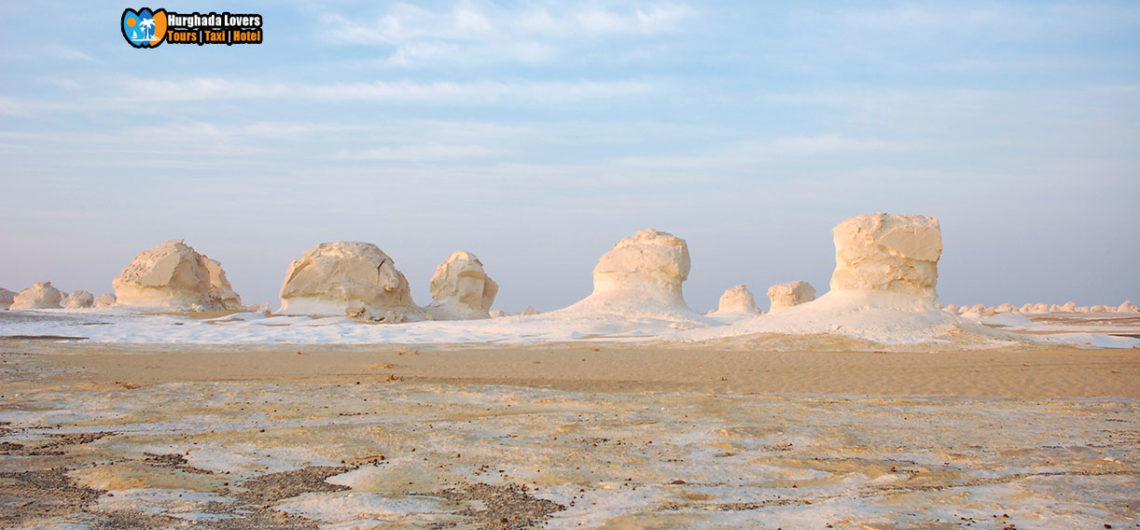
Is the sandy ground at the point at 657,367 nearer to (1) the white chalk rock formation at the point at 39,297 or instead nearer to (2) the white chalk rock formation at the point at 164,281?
(2) the white chalk rock formation at the point at 164,281

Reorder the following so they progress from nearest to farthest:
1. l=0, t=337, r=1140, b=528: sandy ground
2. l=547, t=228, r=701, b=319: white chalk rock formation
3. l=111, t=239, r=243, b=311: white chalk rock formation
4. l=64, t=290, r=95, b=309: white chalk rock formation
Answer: l=0, t=337, r=1140, b=528: sandy ground
l=547, t=228, r=701, b=319: white chalk rock formation
l=111, t=239, r=243, b=311: white chalk rock formation
l=64, t=290, r=95, b=309: white chalk rock formation

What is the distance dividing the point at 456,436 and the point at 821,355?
11.2 metres

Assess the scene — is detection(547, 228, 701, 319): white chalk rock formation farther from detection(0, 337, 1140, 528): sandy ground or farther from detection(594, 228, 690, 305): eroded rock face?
detection(0, 337, 1140, 528): sandy ground

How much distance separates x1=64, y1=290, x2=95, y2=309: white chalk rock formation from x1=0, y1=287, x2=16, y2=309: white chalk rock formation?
2.33 m

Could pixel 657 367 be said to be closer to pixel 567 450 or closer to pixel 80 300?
pixel 567 450

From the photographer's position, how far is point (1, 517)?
14.2 ft

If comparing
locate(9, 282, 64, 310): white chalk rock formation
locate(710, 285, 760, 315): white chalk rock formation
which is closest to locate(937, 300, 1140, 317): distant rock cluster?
locate(710, 285, 760, 315): white chalk rock formation

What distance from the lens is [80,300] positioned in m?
39.0

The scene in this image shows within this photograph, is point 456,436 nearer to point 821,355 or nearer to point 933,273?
point 821,355

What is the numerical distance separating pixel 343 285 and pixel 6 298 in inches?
698

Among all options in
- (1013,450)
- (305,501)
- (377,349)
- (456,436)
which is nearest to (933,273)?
(377,349)

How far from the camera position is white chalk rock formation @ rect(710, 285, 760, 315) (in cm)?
3969

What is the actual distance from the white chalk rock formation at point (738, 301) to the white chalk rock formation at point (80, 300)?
28.5m

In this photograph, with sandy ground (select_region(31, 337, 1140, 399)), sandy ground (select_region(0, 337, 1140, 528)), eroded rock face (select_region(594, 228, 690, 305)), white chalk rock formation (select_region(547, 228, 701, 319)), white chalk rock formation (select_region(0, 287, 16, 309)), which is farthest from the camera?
white chalk rock formation (select_region(0, 287, 16, 309))
